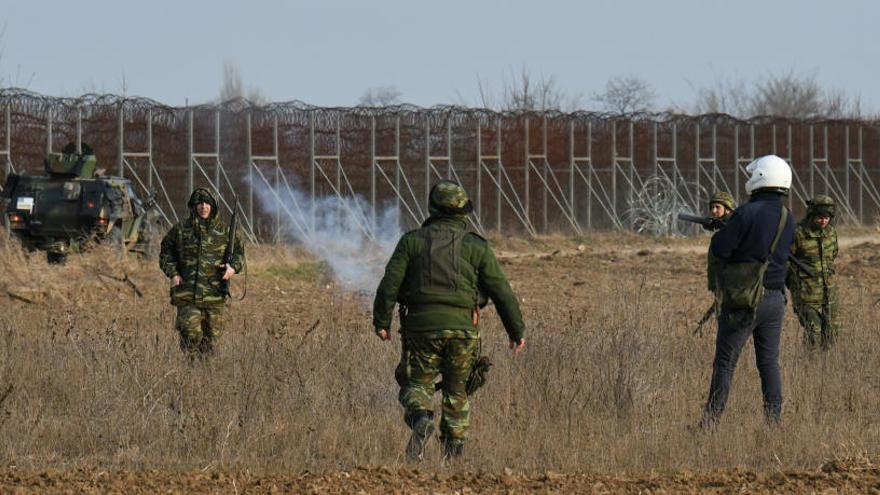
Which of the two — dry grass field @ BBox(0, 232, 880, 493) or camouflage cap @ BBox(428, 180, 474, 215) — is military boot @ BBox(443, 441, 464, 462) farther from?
camouflage cap @ BBox(428, 180, 474, 215)

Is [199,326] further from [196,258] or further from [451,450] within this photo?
[451,450]

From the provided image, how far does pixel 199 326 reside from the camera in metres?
11.1

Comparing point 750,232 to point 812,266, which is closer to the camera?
point 750,232

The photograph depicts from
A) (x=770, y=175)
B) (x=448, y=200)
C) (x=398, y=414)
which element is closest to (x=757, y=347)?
(x=770, y=175)

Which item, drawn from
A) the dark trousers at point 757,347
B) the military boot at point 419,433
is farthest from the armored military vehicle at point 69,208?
the military boot at point 419,433

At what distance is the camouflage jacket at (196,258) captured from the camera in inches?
436

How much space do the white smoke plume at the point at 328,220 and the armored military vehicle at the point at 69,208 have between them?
439 cm

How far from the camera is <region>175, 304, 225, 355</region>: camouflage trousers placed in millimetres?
11031

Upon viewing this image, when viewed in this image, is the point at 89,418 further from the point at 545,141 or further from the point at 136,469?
the point at 545,141

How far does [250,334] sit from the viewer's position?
39.4ft

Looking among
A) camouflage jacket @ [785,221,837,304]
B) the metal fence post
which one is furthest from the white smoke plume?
camouflage jacket @ [785,221,837,304]

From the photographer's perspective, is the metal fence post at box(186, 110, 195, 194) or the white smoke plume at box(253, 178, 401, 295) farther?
the metal fence post at box(186, 110, 195, 194)

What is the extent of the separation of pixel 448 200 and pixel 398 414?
2150 millimetres

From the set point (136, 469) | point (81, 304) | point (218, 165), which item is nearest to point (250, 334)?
point (136, 469)
